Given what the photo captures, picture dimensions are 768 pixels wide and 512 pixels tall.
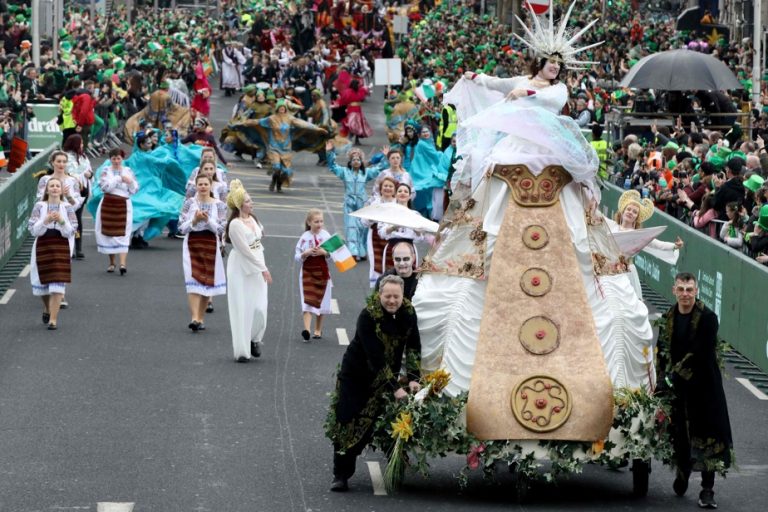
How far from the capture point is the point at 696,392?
11.9 m

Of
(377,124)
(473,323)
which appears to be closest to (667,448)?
(473,323)

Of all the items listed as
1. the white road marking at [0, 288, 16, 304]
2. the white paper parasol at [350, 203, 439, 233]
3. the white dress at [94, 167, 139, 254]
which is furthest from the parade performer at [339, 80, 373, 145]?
the white paper parasol at [350, 203, 439, 233]

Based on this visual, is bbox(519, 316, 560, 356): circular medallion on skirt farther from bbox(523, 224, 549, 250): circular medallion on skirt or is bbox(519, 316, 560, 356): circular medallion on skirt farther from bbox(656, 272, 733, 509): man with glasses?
bbox(656, 272, 733, 509): man with glasses

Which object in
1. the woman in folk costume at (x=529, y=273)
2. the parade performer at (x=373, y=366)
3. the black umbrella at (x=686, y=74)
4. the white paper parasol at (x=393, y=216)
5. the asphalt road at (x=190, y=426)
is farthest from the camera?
the black umbrella at (x=686, y=74)

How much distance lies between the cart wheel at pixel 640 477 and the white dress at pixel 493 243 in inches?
21.8

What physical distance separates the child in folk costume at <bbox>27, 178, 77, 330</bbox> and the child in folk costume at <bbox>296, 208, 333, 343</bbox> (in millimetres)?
2310

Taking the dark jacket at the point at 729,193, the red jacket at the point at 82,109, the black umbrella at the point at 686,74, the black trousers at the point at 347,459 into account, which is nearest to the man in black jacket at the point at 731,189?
the dark jacket at the point at 729,193

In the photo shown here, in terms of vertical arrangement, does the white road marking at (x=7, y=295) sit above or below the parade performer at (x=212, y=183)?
below

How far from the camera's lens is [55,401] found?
15.0 m

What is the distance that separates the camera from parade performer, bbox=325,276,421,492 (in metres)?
11.8

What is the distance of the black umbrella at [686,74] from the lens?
2780 centimetres

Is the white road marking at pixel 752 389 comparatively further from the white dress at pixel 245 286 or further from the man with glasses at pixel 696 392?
the man with glasses at pixel 696 392

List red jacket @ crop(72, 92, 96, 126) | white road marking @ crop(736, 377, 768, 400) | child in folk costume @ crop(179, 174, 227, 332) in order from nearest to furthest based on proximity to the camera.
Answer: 1. white road marking @ crop(736, 377, 768, 400)
2. child in folk costume @ crop(179, 174, 227, 332)
3. red jacket @ crop(72, 92, 96, 126)

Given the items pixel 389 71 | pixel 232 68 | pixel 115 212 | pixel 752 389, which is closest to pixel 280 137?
pixel 389 71
